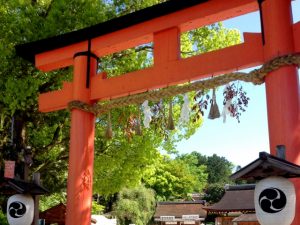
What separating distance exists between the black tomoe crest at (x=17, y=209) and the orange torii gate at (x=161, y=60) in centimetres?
90

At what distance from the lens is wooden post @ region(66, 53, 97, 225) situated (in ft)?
20.4

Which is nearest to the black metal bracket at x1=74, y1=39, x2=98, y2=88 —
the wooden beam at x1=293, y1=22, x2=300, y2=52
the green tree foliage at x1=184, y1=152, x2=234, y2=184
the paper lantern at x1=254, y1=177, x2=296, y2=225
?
the wooden beam at x1=293, y1=22, x2=300, y2=52

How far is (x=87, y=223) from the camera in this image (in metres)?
6.22

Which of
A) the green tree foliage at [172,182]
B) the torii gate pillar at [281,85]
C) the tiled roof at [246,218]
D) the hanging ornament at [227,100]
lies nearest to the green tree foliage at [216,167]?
the green tree foliage at [172,182]

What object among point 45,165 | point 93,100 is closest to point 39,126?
point 45,165

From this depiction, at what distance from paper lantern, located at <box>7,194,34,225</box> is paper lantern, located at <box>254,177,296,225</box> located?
3384 millimetres

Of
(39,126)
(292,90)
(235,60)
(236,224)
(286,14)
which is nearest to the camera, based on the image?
(292,90)

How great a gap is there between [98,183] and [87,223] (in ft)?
17.6

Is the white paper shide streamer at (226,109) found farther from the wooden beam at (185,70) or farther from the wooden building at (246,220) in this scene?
the wooden building at (246,220)

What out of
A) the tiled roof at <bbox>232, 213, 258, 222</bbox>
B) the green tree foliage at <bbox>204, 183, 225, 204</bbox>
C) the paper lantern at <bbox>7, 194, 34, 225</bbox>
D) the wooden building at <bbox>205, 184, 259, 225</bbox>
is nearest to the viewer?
the paper lantern at <bbox>7, 194, 34, 225</bbox>

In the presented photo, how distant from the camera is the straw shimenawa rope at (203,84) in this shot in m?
4.71

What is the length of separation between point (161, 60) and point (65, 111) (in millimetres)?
4952

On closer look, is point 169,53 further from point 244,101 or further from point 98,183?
point 98,183

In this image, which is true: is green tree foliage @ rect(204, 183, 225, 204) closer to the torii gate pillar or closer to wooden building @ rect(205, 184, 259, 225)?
wooden building @ rect(205, 184, 259, 225)
